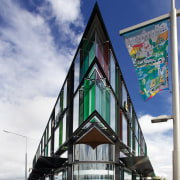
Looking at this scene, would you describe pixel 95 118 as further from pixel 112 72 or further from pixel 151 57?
pixel 151 57

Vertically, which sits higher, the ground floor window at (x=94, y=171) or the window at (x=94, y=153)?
the window at (x=94, y=153)

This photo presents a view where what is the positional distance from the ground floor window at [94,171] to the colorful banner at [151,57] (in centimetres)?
1188

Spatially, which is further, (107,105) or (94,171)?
(107,105)

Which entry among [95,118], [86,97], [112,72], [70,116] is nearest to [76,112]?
[70,116]

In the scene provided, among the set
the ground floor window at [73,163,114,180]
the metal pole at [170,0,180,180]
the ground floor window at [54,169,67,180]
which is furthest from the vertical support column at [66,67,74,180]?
the metal pole at [170,0,180,180]

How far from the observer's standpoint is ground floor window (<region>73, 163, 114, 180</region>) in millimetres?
19141

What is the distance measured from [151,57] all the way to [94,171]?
494 inches

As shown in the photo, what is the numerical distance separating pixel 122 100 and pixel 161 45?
1763cm

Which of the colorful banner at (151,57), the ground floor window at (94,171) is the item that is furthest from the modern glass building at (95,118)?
the colorful banner at (151,57)

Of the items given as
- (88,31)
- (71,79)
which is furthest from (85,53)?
(71,79)

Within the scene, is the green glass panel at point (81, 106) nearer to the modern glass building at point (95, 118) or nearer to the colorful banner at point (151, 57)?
the modern glass building at point (95, 118)

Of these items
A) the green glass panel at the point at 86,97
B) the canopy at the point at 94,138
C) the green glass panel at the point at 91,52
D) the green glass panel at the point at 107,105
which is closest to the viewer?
the canopy at the point at 94,138

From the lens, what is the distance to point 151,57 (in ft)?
28.6

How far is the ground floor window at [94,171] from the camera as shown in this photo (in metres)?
19.1
